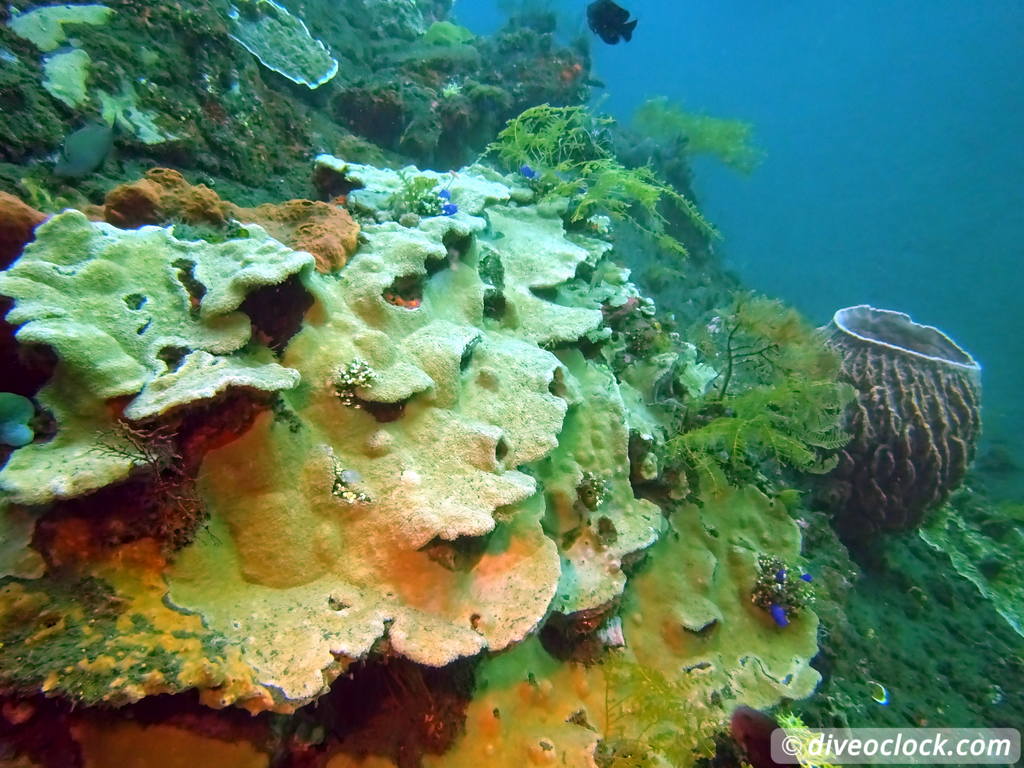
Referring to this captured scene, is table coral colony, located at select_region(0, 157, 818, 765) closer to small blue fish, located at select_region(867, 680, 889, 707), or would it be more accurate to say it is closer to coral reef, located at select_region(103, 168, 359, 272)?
coral reef, located at select_region(103, 168, 359, 272)

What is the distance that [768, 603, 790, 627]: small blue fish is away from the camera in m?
4.80

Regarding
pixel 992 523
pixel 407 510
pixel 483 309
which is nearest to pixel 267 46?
pixel 483 309

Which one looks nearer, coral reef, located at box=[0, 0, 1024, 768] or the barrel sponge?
coral reef, located at box=[0, 0, 1024, 768]

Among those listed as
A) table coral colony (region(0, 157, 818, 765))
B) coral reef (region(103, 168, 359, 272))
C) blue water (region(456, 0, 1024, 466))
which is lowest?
table coral colony (region(0, 157, 818, 765))

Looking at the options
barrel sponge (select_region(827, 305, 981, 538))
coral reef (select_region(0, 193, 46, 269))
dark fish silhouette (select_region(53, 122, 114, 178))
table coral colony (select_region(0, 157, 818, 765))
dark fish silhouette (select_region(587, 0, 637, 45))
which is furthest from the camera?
dark fish silhouette (select_region(587, 0, 637, 45))

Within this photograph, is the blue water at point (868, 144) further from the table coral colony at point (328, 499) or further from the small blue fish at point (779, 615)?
the table coral colony at point (328, 499)

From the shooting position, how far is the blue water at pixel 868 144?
36594 millimetres

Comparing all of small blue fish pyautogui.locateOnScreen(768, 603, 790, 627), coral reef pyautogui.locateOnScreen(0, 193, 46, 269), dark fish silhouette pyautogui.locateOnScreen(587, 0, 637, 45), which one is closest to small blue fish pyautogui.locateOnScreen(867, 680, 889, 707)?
small blue fish pyautogui.locateOnScreen(768, 603, 790, 627)

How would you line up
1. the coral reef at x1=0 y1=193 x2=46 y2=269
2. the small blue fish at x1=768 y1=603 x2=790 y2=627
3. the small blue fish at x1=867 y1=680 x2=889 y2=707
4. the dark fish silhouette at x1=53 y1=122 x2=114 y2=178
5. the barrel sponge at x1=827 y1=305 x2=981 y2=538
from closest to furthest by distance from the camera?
the coral reef at x1=0 y1=193 x2=46 y2=269, the dark fish silhouette at x1=53 y1=122 x2=114 y2=178, the small blue fish at x1=768 y1=603 x2=790 y2=627, the small blue fish at x1=867 y1=680 x2=889 y2=707, the barrel sponge at x1=827 y1=305 x2=981 y2=538

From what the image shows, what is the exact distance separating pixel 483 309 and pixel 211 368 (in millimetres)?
2519

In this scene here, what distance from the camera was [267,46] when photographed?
7.24 meters

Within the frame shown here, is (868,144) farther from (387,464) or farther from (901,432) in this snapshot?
(387,464)

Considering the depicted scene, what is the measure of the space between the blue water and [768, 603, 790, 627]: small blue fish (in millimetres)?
15348

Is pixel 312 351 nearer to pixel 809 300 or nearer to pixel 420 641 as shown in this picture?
pixel 420 641
